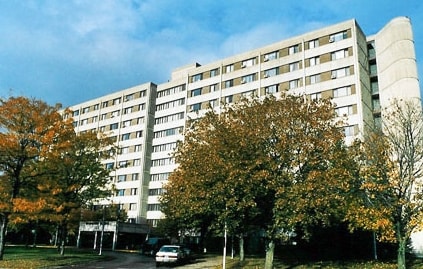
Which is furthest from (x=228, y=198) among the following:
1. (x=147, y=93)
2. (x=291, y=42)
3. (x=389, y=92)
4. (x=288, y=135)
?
(x=147, y=93)

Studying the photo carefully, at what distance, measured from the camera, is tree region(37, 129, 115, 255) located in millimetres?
27781

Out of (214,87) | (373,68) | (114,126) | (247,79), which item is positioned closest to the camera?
(373,68)

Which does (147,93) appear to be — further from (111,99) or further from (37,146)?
(37,146)

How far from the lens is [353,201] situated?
2361cm

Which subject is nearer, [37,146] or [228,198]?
[228,198]

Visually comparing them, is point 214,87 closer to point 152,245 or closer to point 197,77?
point 197,77

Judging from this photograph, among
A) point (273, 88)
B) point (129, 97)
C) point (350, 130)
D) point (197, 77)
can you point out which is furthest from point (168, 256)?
point (129, 97)

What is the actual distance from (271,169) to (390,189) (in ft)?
23.7

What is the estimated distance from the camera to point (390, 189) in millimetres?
23391

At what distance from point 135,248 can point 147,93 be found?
31.8m

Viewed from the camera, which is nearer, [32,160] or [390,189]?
[390,189]

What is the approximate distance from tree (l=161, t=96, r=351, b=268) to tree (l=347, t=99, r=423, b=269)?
1807 mm

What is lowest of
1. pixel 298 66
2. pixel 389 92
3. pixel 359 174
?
pixel 359 174

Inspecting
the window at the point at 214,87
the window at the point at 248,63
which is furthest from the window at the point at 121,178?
the window at the point at 248,63
